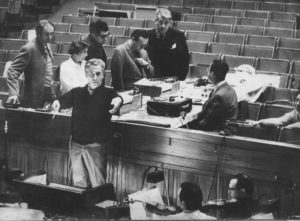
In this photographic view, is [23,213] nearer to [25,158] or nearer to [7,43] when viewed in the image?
[25,158]

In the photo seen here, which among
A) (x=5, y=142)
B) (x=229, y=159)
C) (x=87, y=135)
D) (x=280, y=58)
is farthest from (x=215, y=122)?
(x=280, y=58)

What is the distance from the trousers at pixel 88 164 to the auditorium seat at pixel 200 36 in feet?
8.48

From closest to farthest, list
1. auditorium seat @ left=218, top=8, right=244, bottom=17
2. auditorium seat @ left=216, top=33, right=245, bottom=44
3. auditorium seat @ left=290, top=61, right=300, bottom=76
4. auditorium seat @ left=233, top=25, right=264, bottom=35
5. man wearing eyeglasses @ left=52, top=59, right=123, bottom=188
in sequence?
man wearing eyeglasses @ left=52, top=59, right=123, bottom=188 → auditorium seat @ left=290, top=61, right=300, bottom=76 → auditorium seat @ left=216, top=33, right=245, bottom=44 → auditorium seat @ left=233, top=25, right=264, bottom=35 → auditorium seat @ left=218, top=8, right=244, bottom=17

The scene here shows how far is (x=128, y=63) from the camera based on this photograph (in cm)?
326

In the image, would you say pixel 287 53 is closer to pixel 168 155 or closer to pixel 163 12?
pixel 163 12

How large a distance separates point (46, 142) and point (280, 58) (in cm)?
259

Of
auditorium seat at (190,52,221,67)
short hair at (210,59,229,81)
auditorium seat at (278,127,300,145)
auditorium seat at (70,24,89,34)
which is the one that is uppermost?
auditorium seat at (70,24,89,34)

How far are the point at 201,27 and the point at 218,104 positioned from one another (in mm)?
2628

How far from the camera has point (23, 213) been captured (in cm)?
208

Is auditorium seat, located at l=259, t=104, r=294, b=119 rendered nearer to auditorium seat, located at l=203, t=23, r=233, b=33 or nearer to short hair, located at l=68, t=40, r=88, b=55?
short hair, located at l=68, t=40, r=88, b=55

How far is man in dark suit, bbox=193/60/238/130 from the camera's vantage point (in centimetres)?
258

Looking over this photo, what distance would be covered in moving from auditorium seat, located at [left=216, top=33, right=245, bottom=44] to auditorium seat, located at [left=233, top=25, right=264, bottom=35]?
180 millimetres

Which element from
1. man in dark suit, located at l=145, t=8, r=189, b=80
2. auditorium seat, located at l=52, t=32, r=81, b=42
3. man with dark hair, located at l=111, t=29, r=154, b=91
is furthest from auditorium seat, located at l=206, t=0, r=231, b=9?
man with dark hair, located at l=111, t=29, r=154, b=91

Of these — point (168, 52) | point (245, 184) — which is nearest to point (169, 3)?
point (168, 52)
